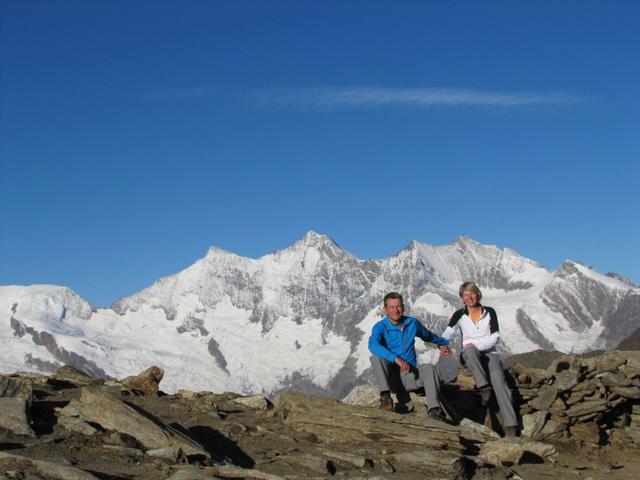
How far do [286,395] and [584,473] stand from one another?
6997 mm

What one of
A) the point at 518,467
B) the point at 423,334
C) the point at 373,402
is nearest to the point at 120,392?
the point at 373,402

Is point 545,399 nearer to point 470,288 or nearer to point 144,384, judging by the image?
point 470,288

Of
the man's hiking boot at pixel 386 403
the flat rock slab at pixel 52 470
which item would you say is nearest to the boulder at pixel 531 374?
the man's hiking boot at pixel 386 403

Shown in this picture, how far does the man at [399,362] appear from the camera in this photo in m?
19.9

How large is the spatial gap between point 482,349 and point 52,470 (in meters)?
11.2

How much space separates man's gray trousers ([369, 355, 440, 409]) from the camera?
19922mm

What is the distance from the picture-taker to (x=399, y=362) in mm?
20062

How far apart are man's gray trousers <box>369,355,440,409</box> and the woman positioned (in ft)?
3.76

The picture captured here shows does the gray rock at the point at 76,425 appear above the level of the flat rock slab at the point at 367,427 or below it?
below

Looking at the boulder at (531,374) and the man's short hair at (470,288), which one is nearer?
the man's short hair at (470,288)

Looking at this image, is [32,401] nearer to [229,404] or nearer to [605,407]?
[229,404]

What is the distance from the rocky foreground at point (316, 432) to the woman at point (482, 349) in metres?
0.72

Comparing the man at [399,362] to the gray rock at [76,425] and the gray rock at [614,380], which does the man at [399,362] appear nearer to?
the gray rock at [614,380]

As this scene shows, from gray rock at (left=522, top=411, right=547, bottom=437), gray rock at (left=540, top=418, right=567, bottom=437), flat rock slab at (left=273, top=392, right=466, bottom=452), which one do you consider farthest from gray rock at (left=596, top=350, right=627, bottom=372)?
flat rock slab at (left=273, top=392, right=466, bottom=452)
